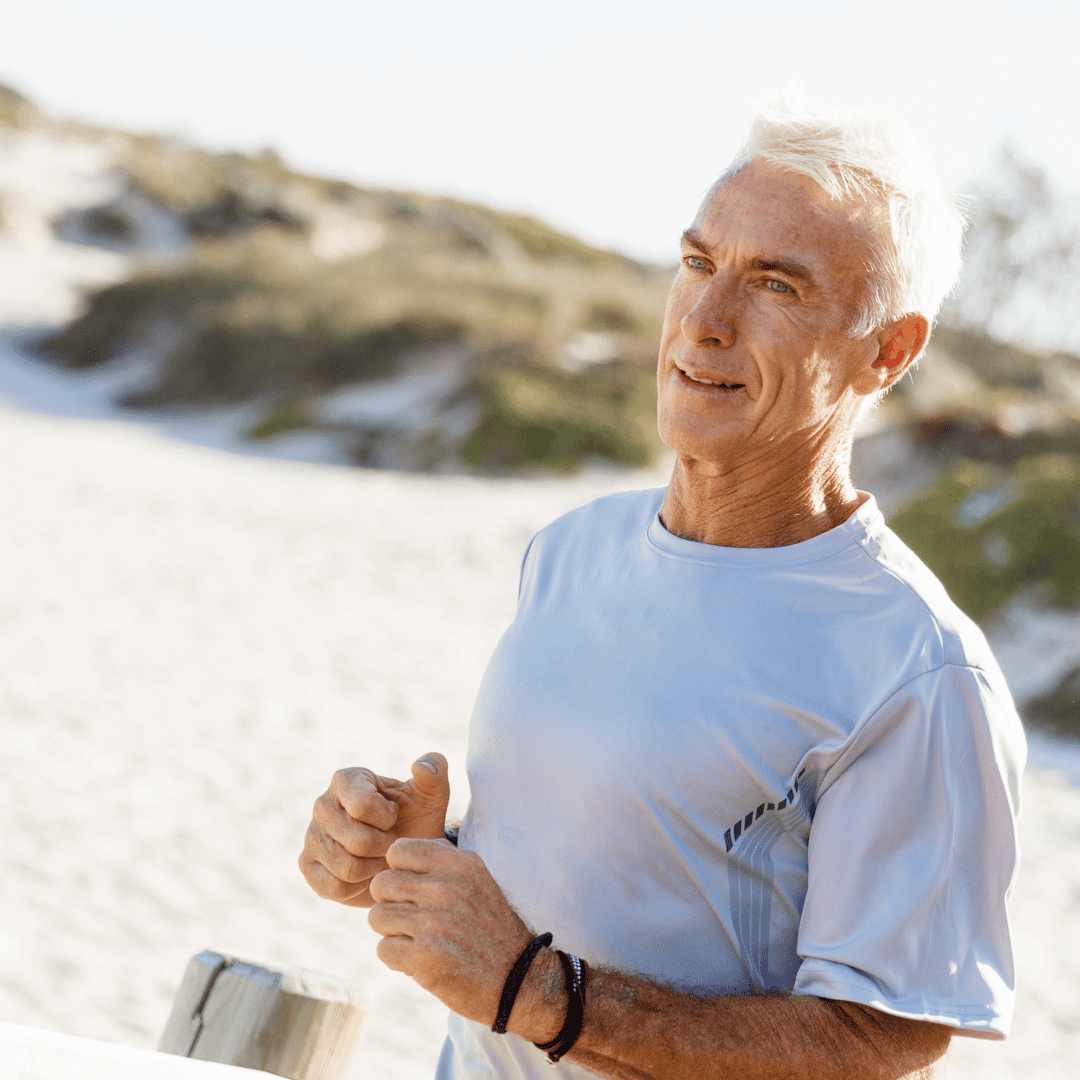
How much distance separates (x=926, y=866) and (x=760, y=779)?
0.19 metres

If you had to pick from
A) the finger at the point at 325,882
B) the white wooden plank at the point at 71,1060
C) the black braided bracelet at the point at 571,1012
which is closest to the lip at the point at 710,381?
the black braided bracelet at the point at 571,1012

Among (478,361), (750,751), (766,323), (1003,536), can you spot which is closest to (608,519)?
(766,323)

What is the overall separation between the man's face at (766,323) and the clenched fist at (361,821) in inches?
22.3

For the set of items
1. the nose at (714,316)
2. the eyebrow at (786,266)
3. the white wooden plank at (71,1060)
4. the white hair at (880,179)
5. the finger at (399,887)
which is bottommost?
the white wooden plank at (71,1060)

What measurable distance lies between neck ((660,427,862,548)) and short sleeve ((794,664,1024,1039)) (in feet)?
1.09

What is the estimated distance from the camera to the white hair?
4.42 feet

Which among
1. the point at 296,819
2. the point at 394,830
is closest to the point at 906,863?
the point at 394,830

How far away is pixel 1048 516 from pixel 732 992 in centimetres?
840

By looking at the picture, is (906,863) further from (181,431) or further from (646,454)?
(181,431)

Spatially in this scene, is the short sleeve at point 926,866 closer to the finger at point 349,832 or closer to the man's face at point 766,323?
the man's face at point 766,323

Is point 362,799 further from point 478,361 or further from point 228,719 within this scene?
point 478,361

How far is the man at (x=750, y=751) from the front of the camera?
1146 mm

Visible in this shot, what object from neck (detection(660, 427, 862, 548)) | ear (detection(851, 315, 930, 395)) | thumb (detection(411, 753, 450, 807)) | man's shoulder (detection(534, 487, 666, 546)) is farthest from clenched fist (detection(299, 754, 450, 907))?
ear (detection(851, 315, 930, 395))

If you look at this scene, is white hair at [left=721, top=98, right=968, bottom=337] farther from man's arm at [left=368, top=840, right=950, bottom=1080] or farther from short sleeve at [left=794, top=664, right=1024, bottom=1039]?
man's arm at [left=368, top=840, right=950, bottom=1080]
